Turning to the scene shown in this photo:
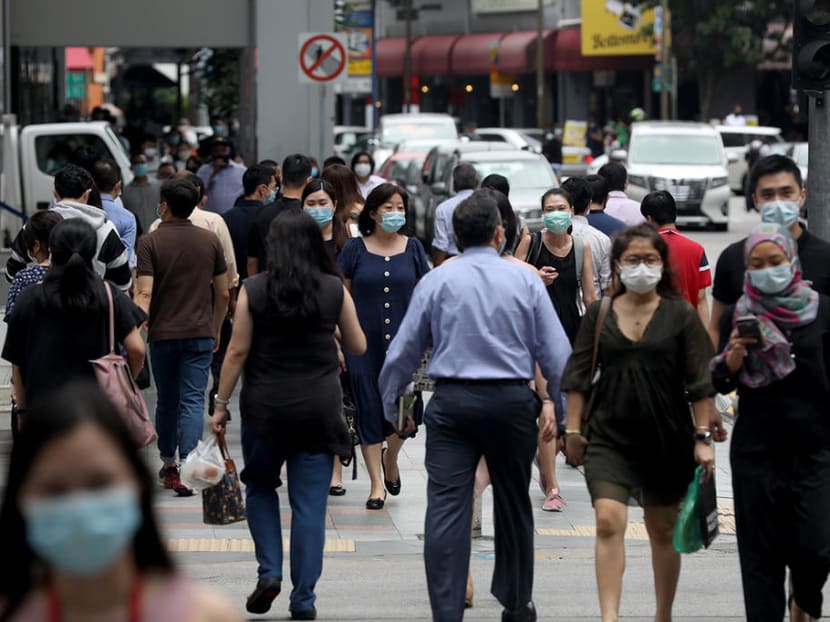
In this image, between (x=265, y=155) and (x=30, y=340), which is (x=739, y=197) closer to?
(x=265, y=155)

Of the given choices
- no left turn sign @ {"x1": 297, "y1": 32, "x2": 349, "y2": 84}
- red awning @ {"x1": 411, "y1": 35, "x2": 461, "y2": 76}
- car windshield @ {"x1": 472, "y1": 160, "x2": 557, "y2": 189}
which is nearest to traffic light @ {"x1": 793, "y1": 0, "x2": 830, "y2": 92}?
no left turn sign @ {"x1": 297, "y1": 32, "x2": 349, "y2": 84}

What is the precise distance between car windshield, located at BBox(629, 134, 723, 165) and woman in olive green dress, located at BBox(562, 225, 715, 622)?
2500 centimetres

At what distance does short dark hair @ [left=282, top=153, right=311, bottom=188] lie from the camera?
10.6m

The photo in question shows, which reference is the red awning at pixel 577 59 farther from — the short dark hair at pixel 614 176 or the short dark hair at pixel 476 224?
the short dark hair at pixel 476 224

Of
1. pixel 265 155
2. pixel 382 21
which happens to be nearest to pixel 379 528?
pixel 265 155

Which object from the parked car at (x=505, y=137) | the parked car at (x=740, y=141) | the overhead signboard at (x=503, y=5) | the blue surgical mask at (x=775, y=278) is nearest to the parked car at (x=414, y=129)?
the parked car at (x=505, y=137)

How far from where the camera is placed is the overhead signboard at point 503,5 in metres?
67.2

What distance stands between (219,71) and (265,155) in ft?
49.0

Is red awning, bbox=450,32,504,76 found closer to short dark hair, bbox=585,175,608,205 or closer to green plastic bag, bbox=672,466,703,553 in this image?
short dark hair, bbox=585,175,608,205

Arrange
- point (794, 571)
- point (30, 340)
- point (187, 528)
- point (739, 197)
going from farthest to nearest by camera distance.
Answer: point (739, 197) → point (187, 528) → point (30, 340) → point (794, 571)

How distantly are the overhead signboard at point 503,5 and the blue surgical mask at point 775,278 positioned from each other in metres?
60.8

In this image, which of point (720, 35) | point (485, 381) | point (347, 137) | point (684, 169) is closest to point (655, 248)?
point (485, 381)

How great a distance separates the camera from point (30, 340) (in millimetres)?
7367

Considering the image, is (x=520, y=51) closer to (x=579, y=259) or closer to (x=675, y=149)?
(x=675, y=149)
